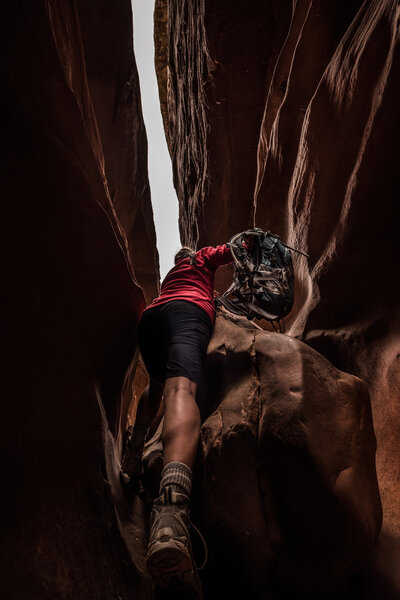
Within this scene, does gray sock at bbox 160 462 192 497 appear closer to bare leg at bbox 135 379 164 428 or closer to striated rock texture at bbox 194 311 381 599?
striated rock texture at bbox 194 311 381 599

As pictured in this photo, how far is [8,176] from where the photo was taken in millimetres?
2174

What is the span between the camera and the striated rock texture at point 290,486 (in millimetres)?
2080

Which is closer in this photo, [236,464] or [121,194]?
[236,464]

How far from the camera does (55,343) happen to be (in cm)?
232

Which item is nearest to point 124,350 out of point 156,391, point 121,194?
point 156,391

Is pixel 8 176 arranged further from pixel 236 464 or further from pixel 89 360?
pixel 236 464

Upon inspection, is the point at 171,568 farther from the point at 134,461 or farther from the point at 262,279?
the point at 262,279

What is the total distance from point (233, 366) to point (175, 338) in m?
0.57

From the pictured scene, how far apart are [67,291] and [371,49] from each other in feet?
10.2

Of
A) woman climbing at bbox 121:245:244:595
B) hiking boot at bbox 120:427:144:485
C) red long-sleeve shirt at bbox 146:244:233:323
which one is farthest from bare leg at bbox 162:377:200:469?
hiking boot at bbox 120:427:144:485

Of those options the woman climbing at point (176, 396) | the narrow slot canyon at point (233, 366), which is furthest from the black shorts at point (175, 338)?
the narrow slot canyon at point (233, 366)

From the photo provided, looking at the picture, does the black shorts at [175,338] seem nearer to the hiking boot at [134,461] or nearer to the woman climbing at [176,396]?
the woman climbing at [176,396]

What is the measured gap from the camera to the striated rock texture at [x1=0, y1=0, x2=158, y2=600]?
174 cm

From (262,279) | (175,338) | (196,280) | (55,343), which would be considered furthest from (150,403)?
(262,279)
